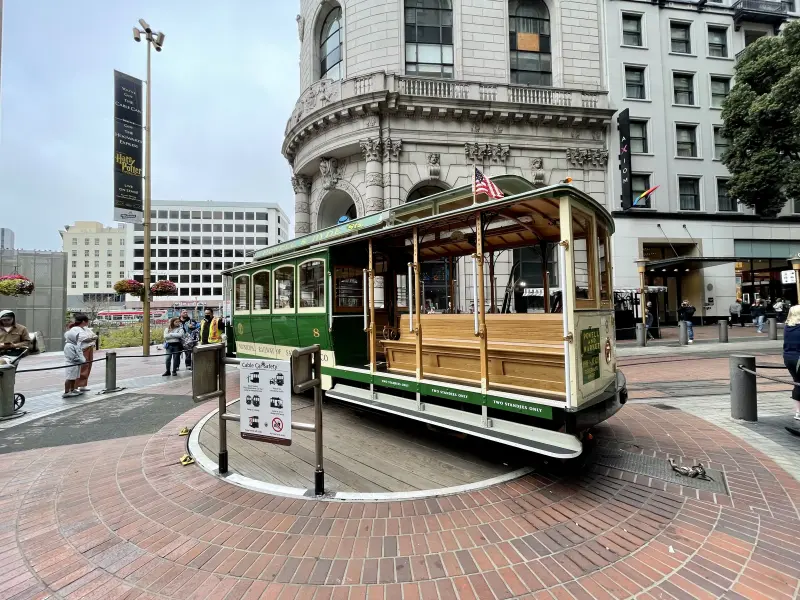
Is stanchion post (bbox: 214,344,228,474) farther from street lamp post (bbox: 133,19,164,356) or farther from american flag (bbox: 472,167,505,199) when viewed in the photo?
street lamp post (bbox: 133,19,164,356)

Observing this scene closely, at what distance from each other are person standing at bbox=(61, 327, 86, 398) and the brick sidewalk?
4868 millimetres

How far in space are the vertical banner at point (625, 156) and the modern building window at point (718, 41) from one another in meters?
10.2

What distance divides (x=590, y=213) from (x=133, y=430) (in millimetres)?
7437

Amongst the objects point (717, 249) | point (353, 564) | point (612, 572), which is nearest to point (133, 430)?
point (353, 564)

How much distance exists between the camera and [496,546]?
2820 mm

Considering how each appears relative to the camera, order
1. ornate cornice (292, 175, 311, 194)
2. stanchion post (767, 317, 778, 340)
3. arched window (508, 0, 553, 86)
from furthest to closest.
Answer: ornate cornice (292, 175, 311, 194)
arched window (508, 0, 553, 86)
stanchion post (767, 317, 778, 340)

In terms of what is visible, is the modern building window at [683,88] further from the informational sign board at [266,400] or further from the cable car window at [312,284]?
the informational sign board at [266,400]

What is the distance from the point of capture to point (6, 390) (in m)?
6.52

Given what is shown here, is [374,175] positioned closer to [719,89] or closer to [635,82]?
[635,82]

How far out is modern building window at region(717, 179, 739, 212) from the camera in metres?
22.3

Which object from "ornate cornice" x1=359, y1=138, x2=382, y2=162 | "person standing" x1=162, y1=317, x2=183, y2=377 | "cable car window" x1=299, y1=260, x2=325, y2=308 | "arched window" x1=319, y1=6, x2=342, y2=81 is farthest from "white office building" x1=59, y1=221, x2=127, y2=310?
"cable car window" x1=299, y1=260, x2=325, y2=308

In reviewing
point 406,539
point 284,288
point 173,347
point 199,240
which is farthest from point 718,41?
point 199,240

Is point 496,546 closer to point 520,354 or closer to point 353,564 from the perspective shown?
point 353,564

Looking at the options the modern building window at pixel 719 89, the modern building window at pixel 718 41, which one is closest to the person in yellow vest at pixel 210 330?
the modern building window at pixel 719 89
